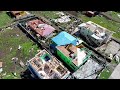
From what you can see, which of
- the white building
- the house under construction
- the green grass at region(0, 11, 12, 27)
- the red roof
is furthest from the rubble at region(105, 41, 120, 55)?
the green grass at region(0, 11, 12, 27)

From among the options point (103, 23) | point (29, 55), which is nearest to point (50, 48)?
point (29, 55)

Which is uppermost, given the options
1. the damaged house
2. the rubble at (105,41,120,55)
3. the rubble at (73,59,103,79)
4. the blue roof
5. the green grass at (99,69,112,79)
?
the blue roof

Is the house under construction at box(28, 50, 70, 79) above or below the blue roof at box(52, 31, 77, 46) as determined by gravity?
below

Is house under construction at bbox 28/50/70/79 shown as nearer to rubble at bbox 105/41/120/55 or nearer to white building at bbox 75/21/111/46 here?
white building at bbox 75/21/111/46

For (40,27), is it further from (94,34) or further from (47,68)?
(47,68)

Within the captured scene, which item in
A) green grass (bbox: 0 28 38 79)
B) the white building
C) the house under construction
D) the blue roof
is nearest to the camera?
the house under construction
